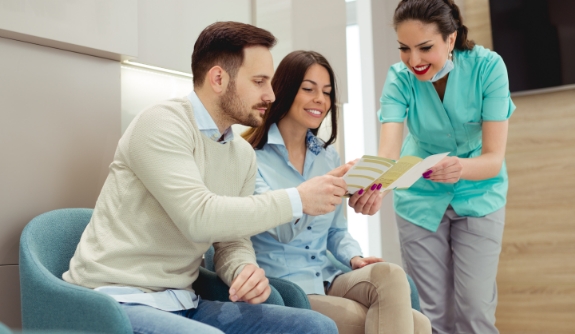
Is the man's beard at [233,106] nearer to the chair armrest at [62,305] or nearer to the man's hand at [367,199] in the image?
the man's hand at [367,199]

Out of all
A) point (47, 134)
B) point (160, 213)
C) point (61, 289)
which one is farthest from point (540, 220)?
point (61, 289)

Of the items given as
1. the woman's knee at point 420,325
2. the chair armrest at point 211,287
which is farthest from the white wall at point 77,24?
the woman's knee at point 420,325

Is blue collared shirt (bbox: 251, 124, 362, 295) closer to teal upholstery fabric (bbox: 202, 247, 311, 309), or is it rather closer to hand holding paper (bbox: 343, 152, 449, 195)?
teal upholstery fabric (bbox: 202, 247, 311, 309)

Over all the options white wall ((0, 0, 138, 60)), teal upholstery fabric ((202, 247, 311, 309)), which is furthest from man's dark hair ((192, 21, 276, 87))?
teal upholstery fabric ((202, 247, 311, 309))

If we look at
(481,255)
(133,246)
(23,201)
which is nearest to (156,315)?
(133,246)

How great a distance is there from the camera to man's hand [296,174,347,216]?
4.97 feet

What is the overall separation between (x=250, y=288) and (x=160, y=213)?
11.8 inches

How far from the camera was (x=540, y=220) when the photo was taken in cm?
361

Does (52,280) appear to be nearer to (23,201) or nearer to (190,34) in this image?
(23,201)

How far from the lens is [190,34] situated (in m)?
2.35

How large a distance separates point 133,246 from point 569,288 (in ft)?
9.85

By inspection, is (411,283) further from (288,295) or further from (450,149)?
(450,149)

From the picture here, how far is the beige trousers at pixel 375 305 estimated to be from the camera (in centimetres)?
174

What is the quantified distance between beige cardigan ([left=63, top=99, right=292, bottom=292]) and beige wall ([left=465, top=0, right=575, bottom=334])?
8.79 ft
